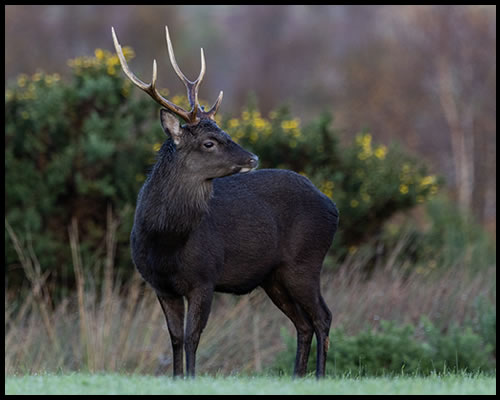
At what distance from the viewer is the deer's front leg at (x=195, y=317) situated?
6859mm

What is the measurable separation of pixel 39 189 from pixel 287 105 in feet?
11.5

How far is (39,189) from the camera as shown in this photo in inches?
460

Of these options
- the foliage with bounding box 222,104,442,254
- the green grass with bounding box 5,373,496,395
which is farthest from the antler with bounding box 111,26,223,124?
the foliage with bounding box 222,104,442,254

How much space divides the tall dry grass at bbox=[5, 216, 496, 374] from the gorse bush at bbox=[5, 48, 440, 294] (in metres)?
0.36

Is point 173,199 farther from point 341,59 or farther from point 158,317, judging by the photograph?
point 341,59

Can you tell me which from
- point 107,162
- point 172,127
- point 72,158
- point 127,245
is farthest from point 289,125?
point 172,127

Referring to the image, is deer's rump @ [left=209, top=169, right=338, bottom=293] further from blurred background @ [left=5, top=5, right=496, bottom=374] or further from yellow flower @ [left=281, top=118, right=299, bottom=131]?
Result: yellow flower @ [left=281, top=118, right=299, bottom=131]

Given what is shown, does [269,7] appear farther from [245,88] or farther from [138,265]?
[138,265]

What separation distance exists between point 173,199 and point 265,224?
817 mm

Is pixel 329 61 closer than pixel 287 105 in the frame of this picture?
No

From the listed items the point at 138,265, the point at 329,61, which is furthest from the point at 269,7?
the point at 138,265

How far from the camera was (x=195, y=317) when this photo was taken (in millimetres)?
6875

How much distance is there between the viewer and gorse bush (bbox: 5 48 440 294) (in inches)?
458

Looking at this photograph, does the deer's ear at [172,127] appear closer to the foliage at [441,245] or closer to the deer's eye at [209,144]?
the deer's eye at [209,144]
